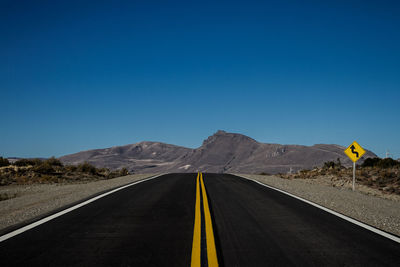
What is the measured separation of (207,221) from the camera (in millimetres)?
6863

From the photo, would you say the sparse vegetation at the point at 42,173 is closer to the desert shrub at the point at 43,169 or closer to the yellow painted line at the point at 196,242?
the desert shrub at the point at 43,169

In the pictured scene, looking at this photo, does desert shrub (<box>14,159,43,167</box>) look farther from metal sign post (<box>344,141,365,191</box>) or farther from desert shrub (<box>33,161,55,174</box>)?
metal sign post (<box>344,141,365,191</box>)

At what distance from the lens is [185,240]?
539 centimetres

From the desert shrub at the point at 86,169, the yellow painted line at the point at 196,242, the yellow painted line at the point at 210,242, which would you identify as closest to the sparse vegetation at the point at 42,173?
the desert shrub at the point at 86,169

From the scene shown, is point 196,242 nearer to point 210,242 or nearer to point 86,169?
point 210,242

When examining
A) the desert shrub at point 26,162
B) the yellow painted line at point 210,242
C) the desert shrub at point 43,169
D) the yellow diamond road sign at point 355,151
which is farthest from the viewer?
the desert shrub at point 26,162

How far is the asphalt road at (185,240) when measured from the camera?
175 inches

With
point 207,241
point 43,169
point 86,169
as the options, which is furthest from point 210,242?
point 86,169

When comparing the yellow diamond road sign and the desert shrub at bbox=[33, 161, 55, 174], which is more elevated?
the yellow diamond road sign

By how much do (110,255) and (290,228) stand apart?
366 cm

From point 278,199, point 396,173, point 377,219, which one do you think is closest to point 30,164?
point 278,199

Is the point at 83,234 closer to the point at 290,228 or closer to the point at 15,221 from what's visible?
the point at 15,221

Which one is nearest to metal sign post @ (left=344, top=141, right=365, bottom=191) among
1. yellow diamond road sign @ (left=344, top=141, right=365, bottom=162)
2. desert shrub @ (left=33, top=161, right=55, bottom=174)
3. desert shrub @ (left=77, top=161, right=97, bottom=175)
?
yellow diamond road sign @ (left=344, top=141, right=365, bottom=162)

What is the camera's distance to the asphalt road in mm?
4453
